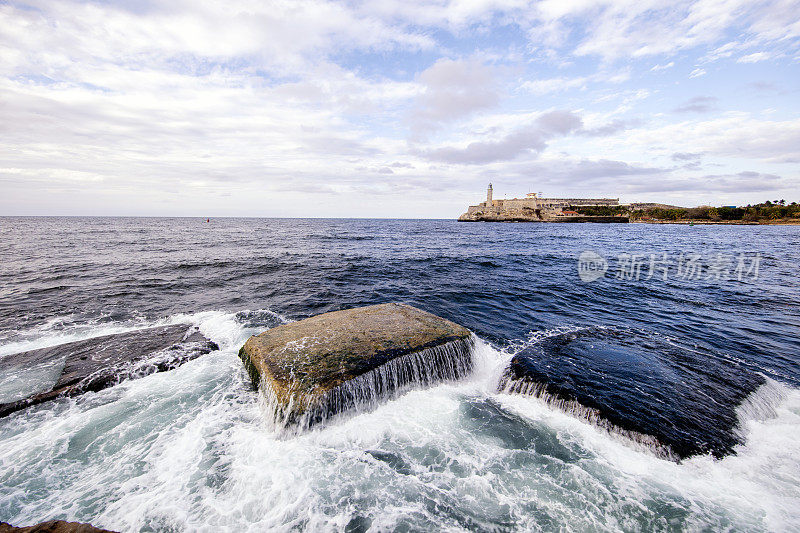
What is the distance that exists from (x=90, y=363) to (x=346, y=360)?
7.48 metres

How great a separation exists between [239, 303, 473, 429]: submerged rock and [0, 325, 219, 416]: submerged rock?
269 centimetres

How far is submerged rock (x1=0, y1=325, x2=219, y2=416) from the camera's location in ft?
23.3

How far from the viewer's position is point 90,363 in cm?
825

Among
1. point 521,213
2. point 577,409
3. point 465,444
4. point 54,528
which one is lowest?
point 465,444

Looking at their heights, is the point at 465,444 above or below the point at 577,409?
below

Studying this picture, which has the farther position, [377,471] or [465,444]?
[465,444]

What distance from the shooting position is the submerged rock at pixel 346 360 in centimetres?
629

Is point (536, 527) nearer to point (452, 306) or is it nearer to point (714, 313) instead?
point (452, 306)

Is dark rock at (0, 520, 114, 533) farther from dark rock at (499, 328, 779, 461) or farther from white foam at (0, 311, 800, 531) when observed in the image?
dark rock at (499, 328, 779, 461)

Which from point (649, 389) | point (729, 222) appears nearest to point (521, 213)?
point (729, 222)

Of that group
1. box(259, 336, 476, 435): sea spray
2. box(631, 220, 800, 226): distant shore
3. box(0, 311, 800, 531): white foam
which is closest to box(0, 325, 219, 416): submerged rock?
box(0, 311, 800, 531): white foam

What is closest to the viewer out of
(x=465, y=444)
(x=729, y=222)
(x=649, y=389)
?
(x=465, y=444)

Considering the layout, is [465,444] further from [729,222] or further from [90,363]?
[729,222]

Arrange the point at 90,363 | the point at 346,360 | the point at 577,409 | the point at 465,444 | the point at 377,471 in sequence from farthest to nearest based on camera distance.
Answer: the point at 90,363 < the point at 346,360 < the point at 577,409 < the point at 465,444 < the point at 377,471
